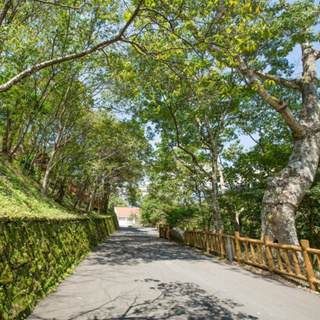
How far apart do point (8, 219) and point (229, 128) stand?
12870 millimetres

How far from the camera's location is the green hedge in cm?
306

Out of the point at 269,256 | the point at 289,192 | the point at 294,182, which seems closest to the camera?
the point at 269,256

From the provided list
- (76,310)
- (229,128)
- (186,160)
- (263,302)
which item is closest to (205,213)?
(186,160)

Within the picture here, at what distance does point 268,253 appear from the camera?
6863 millimetres

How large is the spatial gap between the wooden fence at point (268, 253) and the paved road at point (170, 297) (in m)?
0.55

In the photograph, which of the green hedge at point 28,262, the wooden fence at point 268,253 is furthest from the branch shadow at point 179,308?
the wooden fence at point 268,253

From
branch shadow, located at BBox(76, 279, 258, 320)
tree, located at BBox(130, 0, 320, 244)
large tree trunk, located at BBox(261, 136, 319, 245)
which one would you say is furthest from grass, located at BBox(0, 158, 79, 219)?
large tree trunk, located at BBox(261, 136, 319, 245)

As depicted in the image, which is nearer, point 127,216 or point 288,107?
point 288,107

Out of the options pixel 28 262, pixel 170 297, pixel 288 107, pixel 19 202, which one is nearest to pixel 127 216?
pixel 19 202

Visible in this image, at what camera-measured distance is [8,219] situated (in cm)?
333

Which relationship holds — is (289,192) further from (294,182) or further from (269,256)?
(269,256)

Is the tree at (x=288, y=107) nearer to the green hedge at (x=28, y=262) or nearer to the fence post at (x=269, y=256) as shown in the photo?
the fence post at (x=269, y=256)

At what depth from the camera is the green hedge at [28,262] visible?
10.1 ft

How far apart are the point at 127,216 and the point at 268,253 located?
6908 centimetres
